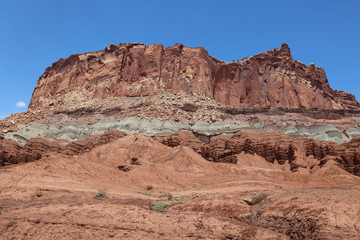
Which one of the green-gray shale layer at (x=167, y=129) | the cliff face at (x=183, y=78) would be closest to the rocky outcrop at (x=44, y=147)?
the green-gray shale layer at (x=167, y=129)

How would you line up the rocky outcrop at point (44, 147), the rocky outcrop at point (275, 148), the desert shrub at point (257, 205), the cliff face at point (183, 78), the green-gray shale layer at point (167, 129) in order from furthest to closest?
1. the cliff face at point (183, 78)
2. the green-gray shale layer at point (167, 129)
3. the rocky outcrop at point (44, 147)
4. the rocky outcrop at point (275, 148)
5. the desert shrub at point (257, 205)

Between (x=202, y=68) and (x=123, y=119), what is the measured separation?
28435mm

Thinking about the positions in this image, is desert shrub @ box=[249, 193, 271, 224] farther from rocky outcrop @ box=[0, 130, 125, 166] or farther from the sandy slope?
rocky outcrop @ box=[0, 130, 125, 166]

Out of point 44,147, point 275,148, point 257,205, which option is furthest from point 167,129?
point 257,205

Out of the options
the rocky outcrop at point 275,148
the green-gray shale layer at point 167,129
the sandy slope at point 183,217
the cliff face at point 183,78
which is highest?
the cliff face at point 183,78

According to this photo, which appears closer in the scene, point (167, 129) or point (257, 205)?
point (257, 205)

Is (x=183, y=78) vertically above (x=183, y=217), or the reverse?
(x=183, y=78)

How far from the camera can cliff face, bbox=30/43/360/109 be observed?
70688mm

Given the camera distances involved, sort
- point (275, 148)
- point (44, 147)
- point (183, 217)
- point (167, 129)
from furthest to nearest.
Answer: point (167, 129) → point (44, 147) → point (275, 148) → point (183, 217)

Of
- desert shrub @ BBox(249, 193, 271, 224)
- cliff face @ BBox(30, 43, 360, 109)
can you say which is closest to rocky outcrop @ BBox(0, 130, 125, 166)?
cliff face @ BBox(30, 43, 360, 109)

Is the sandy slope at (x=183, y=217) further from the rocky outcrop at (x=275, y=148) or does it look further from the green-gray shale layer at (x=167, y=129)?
the green-gray shale layer at (x=167, y=129)

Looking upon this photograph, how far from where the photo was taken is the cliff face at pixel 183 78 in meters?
70.7

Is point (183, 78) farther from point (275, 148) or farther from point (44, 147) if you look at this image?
point (275, 148)

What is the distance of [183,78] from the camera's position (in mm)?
69625
